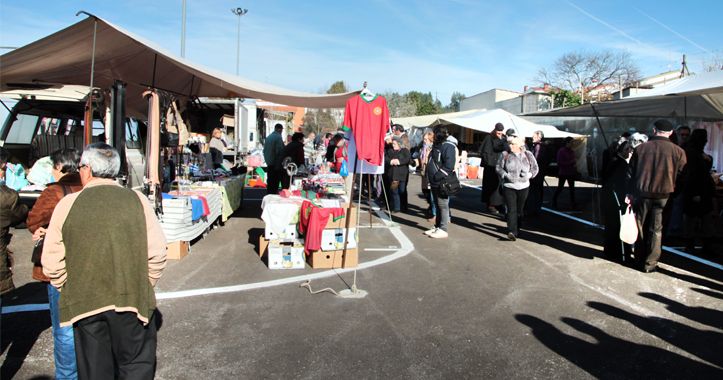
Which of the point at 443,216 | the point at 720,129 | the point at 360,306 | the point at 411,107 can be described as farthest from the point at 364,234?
the point at 411,107

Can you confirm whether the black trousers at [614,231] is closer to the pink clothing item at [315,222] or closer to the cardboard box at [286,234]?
the pink clothing item at [315,222]

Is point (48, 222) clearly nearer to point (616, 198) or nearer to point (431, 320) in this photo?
point (431, 320)

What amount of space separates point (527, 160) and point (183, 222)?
552 centimetres

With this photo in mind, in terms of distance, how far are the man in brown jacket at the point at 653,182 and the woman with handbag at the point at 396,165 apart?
497 centimetres

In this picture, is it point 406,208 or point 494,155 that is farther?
point 406,208

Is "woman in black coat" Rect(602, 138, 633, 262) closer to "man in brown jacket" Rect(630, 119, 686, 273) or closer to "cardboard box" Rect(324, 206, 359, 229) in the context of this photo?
"man in brown jacket" Rect(630, 119, 686, 273)

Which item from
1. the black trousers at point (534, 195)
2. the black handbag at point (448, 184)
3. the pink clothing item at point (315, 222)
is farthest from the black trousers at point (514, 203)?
the pink clothing item at point (315, 222)

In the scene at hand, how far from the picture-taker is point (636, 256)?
664cm

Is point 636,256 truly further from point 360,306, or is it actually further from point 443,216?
point 360,306

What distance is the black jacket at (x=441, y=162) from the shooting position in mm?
8117

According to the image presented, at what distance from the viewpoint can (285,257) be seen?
20.8 ft

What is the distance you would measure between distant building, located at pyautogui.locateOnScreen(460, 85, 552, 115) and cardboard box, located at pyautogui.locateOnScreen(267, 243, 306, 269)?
3236 centimetres

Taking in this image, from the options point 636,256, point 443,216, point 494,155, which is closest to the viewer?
point 636,256

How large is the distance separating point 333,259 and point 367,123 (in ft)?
6.17
